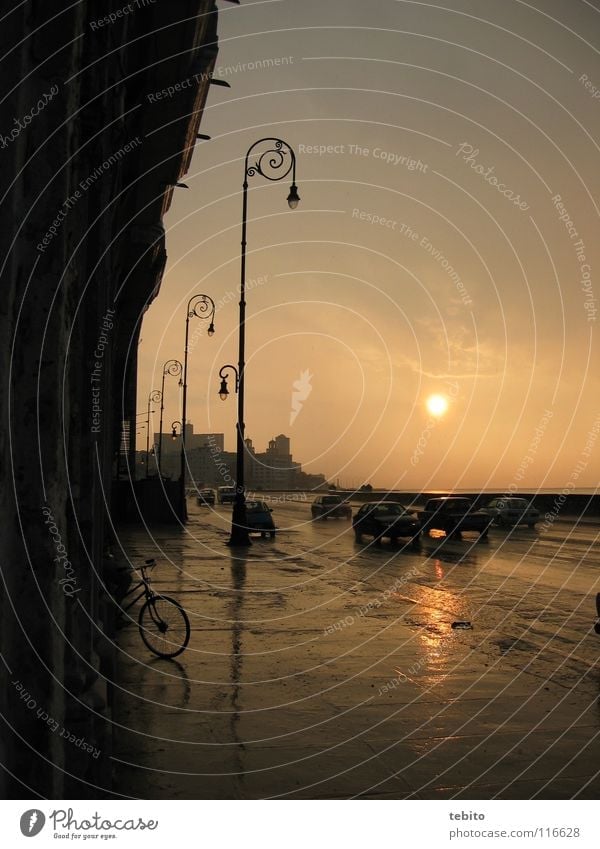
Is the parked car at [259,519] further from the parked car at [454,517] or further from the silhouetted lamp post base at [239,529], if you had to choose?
the parked car at [454,517]

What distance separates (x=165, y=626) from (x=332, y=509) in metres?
35.9

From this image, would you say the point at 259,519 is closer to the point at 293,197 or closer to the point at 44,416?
the point at 293,197

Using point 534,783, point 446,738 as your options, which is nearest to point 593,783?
point 534,783

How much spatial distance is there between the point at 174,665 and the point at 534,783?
4.66 meters

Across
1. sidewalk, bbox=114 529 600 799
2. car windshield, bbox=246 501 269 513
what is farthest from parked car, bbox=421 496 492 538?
sidewalk, bbox=114 529 600 799

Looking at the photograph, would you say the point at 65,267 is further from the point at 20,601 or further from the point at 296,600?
the point at 296,600

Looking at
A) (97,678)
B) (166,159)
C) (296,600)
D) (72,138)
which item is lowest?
(296,600)

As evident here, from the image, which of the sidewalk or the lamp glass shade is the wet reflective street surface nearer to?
the sidewalk

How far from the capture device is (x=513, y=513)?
1409 inches

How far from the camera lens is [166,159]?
17234 millimetres

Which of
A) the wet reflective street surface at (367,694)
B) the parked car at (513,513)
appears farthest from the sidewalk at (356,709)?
the parked car at (513,513)

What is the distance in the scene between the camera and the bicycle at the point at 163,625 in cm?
923

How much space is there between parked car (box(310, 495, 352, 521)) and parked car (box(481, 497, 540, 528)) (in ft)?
37.3

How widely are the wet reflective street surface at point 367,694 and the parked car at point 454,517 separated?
1208cm
